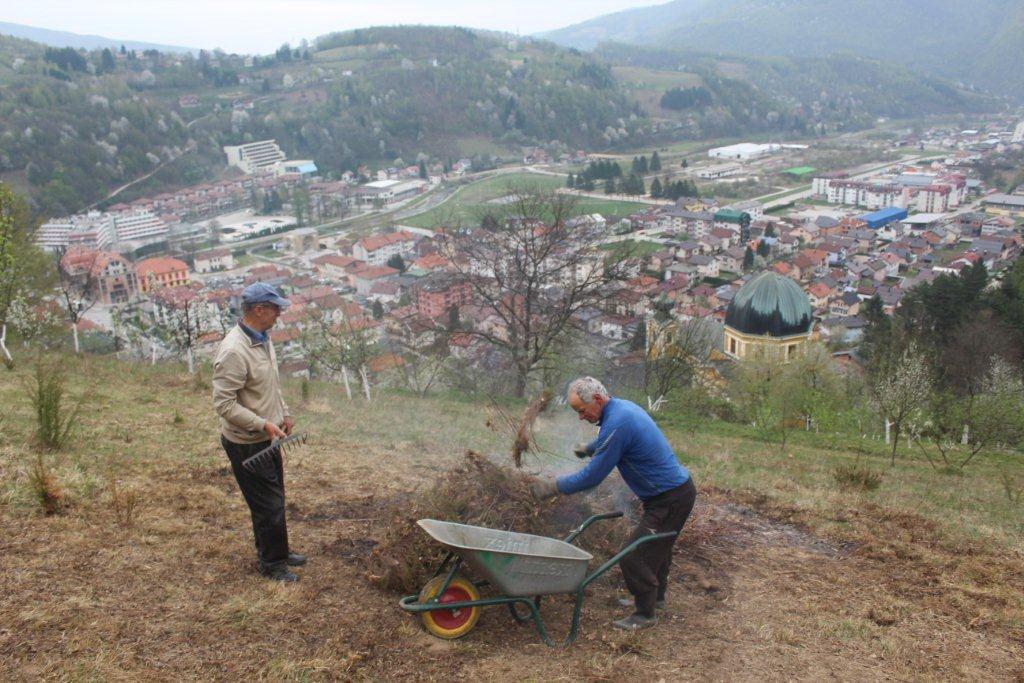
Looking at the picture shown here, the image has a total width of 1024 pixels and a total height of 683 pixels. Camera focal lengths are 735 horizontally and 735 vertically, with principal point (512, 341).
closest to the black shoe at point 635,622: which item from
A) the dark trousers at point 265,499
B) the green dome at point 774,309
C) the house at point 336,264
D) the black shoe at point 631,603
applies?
the black shoe at point 631,603

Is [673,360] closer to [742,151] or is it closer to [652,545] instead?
[652,545]

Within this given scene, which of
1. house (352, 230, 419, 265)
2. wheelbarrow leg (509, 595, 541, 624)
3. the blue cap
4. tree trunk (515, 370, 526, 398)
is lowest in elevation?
house (352, 230, 419, 265)

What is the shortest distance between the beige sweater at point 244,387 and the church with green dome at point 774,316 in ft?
64.2

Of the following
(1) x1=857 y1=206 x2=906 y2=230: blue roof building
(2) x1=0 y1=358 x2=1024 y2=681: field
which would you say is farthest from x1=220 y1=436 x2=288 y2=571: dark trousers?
(1) x1=857 y1=206 x2=906 y2=230: blue roof building

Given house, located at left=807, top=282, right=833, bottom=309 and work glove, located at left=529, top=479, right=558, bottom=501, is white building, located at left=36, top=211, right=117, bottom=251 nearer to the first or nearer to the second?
house, located at left=807, top=282, right=833, bottom=309

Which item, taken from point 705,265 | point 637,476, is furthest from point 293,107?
point 637,476

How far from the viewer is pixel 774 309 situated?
22.0 metres

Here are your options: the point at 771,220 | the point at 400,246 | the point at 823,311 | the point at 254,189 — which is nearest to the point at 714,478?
the point at 823,311

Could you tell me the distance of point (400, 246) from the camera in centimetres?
5319

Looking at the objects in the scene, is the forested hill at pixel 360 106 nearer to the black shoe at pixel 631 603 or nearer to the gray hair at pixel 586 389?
the gray hair at pixel 586 389

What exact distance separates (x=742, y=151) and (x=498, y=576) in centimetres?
10226

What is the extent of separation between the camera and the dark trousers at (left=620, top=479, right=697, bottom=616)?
149 inches

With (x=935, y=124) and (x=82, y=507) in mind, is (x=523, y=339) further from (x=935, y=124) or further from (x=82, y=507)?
(x=935, y=124)

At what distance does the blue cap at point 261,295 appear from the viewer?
11.7 feet
